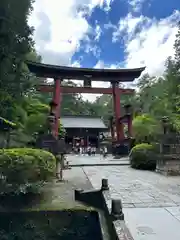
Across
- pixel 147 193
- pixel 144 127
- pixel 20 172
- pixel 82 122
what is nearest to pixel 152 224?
pixel 147 193

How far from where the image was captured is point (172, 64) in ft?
100

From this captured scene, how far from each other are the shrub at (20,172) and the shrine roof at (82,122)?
25.1m

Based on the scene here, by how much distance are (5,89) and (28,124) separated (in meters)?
2.55

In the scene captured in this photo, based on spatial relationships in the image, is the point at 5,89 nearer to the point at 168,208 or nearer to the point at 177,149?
the point at 177,149

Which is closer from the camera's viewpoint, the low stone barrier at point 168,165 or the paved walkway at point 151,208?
the paved walkway at point 151,208

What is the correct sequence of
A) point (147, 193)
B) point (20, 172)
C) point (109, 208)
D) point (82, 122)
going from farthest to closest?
point (82, 122)
point (147, 193)
point (20, 172)
point (109, 208)

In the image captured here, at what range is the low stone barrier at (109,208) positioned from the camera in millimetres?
3831

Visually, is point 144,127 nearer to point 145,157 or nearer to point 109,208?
point 145,157

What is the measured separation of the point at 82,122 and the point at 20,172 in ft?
90.7

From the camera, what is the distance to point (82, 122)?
33.6 metres

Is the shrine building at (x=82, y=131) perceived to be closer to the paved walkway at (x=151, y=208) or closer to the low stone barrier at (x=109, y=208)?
the paved walkway at (x=151, y=208)

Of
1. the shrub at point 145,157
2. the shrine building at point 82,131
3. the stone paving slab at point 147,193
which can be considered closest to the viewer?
the stone paving slab at point 147,193

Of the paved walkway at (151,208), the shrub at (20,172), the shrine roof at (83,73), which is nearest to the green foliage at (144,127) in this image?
the shrine roof at (83,73)

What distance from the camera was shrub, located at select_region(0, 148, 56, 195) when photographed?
593 centimetres
